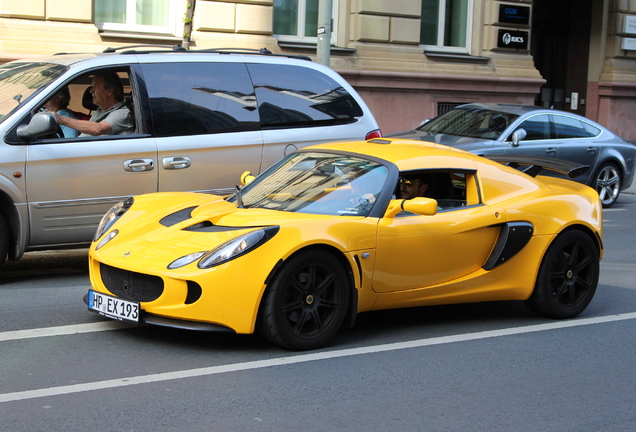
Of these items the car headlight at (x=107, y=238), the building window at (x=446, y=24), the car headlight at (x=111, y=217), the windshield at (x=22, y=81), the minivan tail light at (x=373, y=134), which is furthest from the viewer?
the building window at (x=446, y=24)

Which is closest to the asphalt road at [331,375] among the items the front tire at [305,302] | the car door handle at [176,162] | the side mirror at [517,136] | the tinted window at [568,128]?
the front tire at [305,302]

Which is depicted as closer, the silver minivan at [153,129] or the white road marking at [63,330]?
the white road marking at [63,330]

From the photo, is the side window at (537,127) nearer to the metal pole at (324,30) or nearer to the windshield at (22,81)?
the metal pole at (324,30)

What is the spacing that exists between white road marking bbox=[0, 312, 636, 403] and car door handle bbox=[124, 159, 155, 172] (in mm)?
2927

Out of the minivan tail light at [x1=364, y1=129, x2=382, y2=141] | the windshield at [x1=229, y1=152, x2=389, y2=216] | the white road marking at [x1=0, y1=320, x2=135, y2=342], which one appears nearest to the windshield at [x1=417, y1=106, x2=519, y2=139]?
the minivan tail light at [x1=364, y1=129, x2=382, y2=141]

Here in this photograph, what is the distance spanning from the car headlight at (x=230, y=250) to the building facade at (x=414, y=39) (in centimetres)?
1050

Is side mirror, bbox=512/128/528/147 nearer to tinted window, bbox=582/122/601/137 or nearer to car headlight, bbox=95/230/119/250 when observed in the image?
tinted window, bbox=582/122/601/137

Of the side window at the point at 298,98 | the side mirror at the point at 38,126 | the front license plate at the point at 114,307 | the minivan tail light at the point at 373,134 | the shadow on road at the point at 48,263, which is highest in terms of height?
the side window at the point at 298,98

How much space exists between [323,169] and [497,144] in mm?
7246

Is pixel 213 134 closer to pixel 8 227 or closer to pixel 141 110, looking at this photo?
pixel 141 110

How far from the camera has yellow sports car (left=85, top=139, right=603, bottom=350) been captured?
543 centimetres

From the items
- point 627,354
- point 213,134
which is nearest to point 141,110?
point 213,134

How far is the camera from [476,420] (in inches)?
183

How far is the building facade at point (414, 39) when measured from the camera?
16.4 meters
